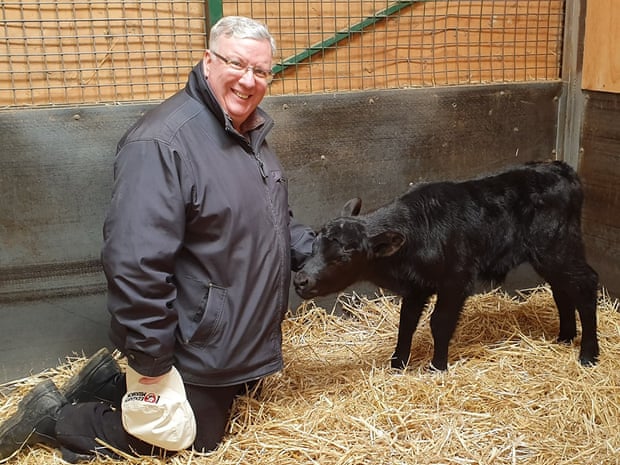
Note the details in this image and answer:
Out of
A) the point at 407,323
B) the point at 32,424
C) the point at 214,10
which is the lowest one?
the point at 32,424

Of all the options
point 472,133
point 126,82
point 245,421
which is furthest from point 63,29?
point 472,133

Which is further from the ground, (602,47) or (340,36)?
(340,36)

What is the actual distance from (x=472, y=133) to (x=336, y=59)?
4.04 ft

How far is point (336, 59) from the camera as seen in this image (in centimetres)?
507

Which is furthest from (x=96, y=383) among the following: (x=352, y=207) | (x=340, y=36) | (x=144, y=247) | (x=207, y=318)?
(x=340, y=36)

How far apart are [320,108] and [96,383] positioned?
92.4 inches

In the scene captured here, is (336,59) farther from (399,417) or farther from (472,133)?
(399,417)

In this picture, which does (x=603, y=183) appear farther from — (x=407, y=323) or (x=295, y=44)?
(x=295, y=44)

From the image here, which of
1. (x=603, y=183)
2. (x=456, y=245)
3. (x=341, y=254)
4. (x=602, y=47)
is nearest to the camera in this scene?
(x=341, y=254)

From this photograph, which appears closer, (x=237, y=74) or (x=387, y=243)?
(x=237, y=74)

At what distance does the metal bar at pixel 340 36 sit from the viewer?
4.92m

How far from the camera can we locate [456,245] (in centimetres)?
431

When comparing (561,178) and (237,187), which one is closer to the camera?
(237,187)

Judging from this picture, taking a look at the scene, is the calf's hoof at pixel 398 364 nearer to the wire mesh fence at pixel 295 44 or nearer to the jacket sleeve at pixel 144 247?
the jacket sleeve at pixel 144 247
